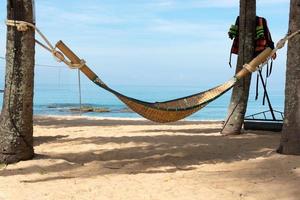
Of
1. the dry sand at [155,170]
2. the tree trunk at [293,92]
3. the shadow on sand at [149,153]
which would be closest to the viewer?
the dry sand at [155,170]

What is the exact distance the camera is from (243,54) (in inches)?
A: 252

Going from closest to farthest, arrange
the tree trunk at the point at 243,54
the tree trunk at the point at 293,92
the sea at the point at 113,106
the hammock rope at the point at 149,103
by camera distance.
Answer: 1. the hammock rope at the point at 149,103
2. the tree trunk at the point at 293,92
3. the tree trunk at the point at 243,54
4. the sea at the point at 113,106

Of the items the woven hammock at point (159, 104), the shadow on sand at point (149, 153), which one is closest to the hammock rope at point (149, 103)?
the woven hammock at point (159, 104)

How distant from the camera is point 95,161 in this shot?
14.9 feet

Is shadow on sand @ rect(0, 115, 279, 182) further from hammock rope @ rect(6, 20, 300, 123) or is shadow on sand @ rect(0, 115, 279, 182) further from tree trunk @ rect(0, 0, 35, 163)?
hammock rope @ rect(6, 20, 300, 123)

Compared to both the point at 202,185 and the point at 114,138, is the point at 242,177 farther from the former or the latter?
the point at 114,138

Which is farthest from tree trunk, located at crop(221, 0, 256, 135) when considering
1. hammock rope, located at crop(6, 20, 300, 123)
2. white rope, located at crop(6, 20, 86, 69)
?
white rope, located at crop(6, 20, 86, 69)

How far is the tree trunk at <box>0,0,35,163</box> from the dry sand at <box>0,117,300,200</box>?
0.18 m

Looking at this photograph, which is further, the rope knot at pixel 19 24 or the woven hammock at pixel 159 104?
the woven hammock at pixel 159 104

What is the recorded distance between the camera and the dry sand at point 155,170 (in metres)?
3.28

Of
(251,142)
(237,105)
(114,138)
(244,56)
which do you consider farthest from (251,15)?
(114,138)

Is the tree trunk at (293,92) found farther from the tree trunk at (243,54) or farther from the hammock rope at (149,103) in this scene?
the tree trunk at (243,54)

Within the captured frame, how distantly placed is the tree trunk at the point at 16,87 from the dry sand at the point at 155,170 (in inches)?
6.9

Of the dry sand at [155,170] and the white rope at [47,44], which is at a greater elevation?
the white rope at [47,44]
